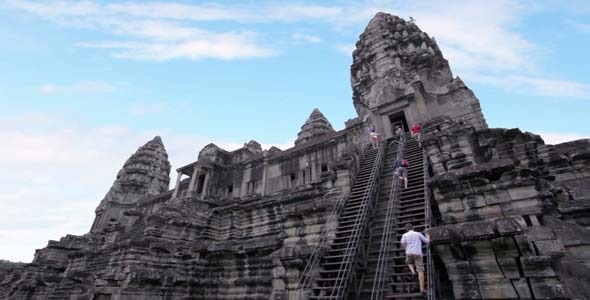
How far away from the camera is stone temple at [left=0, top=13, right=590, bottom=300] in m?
5.58

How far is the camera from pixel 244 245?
13969 millimetres

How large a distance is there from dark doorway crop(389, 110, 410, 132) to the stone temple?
108 millimetres

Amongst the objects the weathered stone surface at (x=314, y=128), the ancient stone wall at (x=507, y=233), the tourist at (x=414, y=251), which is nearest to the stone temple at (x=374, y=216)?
the ancient stone wall at (x=507, y=233)

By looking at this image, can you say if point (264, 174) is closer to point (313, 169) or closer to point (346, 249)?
point (313, 169)

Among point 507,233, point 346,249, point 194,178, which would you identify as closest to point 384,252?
point 346,249

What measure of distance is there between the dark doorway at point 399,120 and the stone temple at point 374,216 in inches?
4.3

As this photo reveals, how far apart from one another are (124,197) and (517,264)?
130 ft

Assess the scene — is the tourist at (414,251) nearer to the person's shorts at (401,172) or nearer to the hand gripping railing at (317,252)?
the hand gripping railing at (317,252)

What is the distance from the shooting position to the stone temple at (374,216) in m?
5.58

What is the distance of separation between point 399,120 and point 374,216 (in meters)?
9.31

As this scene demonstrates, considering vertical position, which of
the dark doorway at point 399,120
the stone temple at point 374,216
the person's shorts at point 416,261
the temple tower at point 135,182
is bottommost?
the person's shorts at point 416,261

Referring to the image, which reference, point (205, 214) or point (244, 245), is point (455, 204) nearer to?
point (244, 245)

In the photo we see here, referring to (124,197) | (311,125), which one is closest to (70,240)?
(124,197)

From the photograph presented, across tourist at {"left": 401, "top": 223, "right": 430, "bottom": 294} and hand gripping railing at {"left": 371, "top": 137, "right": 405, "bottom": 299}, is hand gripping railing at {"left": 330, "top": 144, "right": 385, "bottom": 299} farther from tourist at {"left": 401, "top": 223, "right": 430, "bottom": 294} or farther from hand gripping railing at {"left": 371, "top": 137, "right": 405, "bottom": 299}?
tourist at {"left": 401, "top": 223, "right": 430, "bottom": 294}
